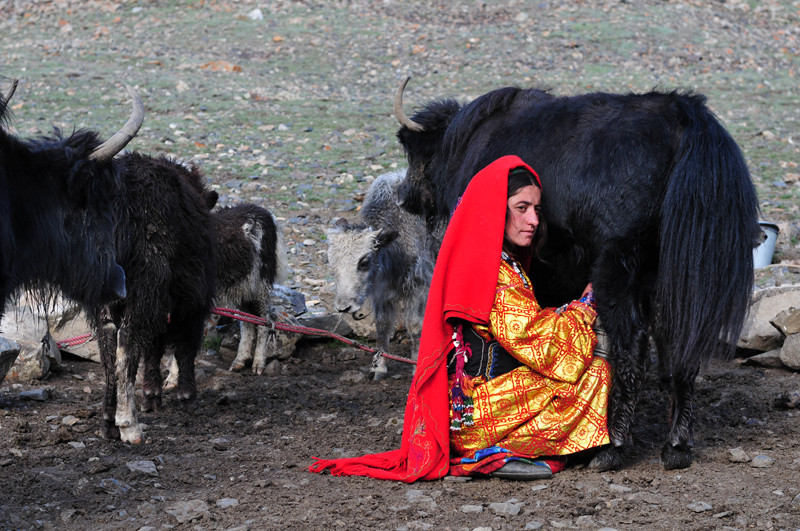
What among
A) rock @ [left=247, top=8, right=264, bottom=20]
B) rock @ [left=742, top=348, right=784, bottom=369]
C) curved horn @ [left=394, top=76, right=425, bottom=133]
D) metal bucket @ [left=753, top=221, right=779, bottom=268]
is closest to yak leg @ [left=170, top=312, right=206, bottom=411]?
curved horn @ [left=394, top=76, right=425, bottom=133]

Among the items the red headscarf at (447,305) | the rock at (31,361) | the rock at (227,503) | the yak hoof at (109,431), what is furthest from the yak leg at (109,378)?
the red headscarf at (447,305)

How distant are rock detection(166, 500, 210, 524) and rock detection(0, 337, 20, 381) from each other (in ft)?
5.85

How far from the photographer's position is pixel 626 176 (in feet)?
12.0

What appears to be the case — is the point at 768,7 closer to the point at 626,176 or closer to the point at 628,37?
the point at 628,37

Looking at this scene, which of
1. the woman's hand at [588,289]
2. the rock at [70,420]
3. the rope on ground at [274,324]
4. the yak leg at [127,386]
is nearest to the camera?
the woman's hand at [588,289]

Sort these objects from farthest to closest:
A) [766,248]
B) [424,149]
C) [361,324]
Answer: [766,248], [361,324], [424,149]

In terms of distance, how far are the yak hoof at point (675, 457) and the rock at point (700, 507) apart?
41cm

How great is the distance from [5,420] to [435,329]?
2.45 m

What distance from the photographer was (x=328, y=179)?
9.52 meters

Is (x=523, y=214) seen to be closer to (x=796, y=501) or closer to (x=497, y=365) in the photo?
(x=497, y=365)

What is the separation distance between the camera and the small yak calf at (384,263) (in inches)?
230

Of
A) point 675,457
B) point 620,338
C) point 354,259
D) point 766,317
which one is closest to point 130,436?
point 354,259

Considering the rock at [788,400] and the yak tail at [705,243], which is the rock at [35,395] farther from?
the rock at [788,400]

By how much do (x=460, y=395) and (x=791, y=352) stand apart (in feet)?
7.79
